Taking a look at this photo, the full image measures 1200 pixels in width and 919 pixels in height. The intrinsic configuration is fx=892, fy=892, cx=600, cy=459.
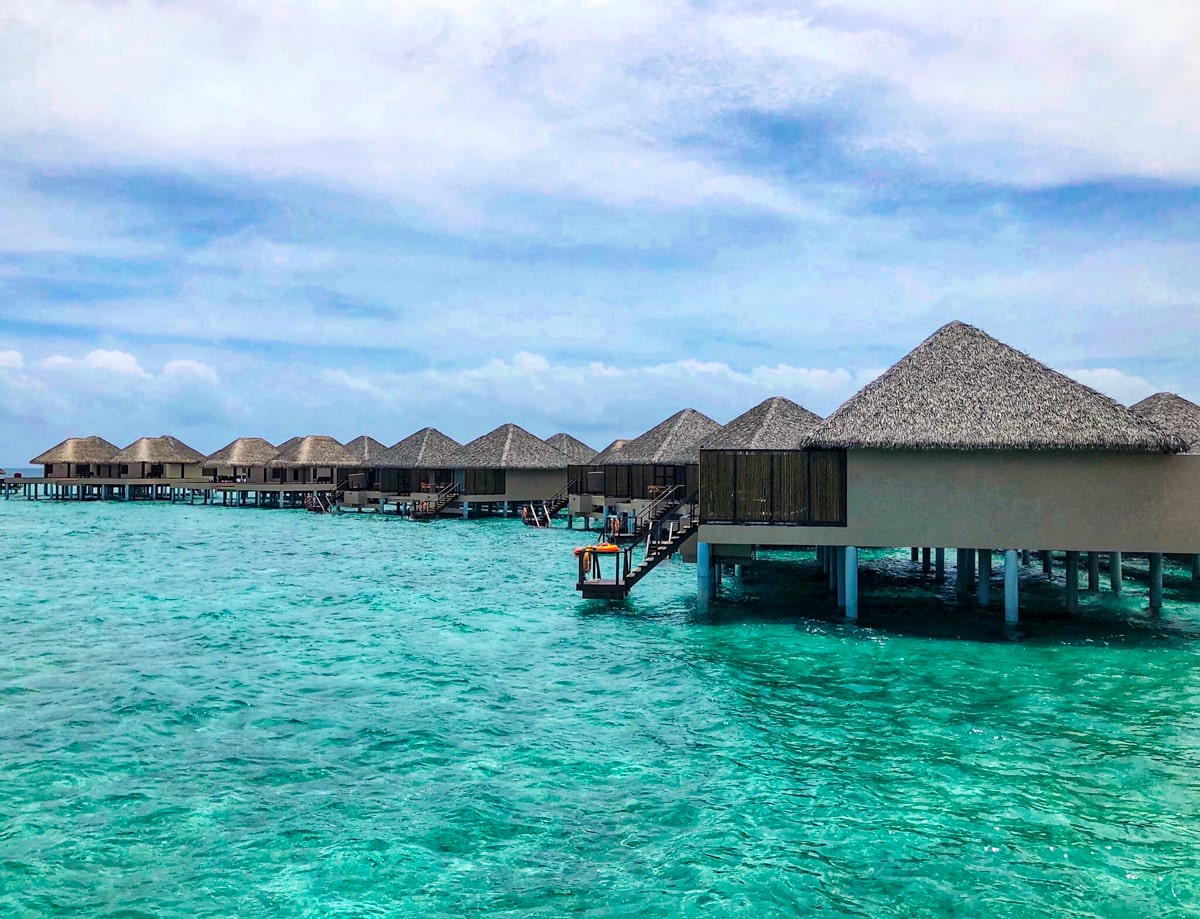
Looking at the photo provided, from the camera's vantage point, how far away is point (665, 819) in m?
9.32

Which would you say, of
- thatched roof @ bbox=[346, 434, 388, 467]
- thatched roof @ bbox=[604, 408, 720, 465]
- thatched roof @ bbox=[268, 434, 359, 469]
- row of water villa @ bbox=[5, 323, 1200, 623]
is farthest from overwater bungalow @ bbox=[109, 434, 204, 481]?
row of water villa @ bbox=[5, 323, 1200, 623]

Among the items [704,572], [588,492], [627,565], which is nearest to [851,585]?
[704,572]

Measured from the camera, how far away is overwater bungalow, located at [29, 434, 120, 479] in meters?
73.4

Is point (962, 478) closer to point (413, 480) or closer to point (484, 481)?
point (484, 481)

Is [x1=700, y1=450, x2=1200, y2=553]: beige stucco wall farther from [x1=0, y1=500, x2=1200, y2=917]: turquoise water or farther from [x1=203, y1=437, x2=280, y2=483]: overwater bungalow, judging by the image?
[x1=203, y1=437, x2=280, y2=483]: overwater bungalow

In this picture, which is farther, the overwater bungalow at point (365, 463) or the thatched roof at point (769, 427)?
the overwater bungalow at point (365, 463)

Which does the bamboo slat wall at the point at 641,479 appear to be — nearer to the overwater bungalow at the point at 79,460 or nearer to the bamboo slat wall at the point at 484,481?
the bamboo slat wall at the point at 484,481

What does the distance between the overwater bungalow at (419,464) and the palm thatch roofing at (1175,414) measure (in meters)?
36.7

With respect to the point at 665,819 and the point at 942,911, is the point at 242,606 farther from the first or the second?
the point at 942,911

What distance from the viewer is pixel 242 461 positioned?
229 ft

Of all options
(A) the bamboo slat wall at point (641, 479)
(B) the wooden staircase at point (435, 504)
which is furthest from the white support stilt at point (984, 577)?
(B) the wooden staircase at point (435, 504)

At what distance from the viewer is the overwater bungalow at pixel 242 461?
227 feet

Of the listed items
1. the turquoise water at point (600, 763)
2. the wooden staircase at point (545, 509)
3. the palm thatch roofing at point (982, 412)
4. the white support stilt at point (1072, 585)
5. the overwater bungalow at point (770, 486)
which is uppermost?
the palm thatch roofing at point (982, 412)

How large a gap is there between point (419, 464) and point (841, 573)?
3666 cm
